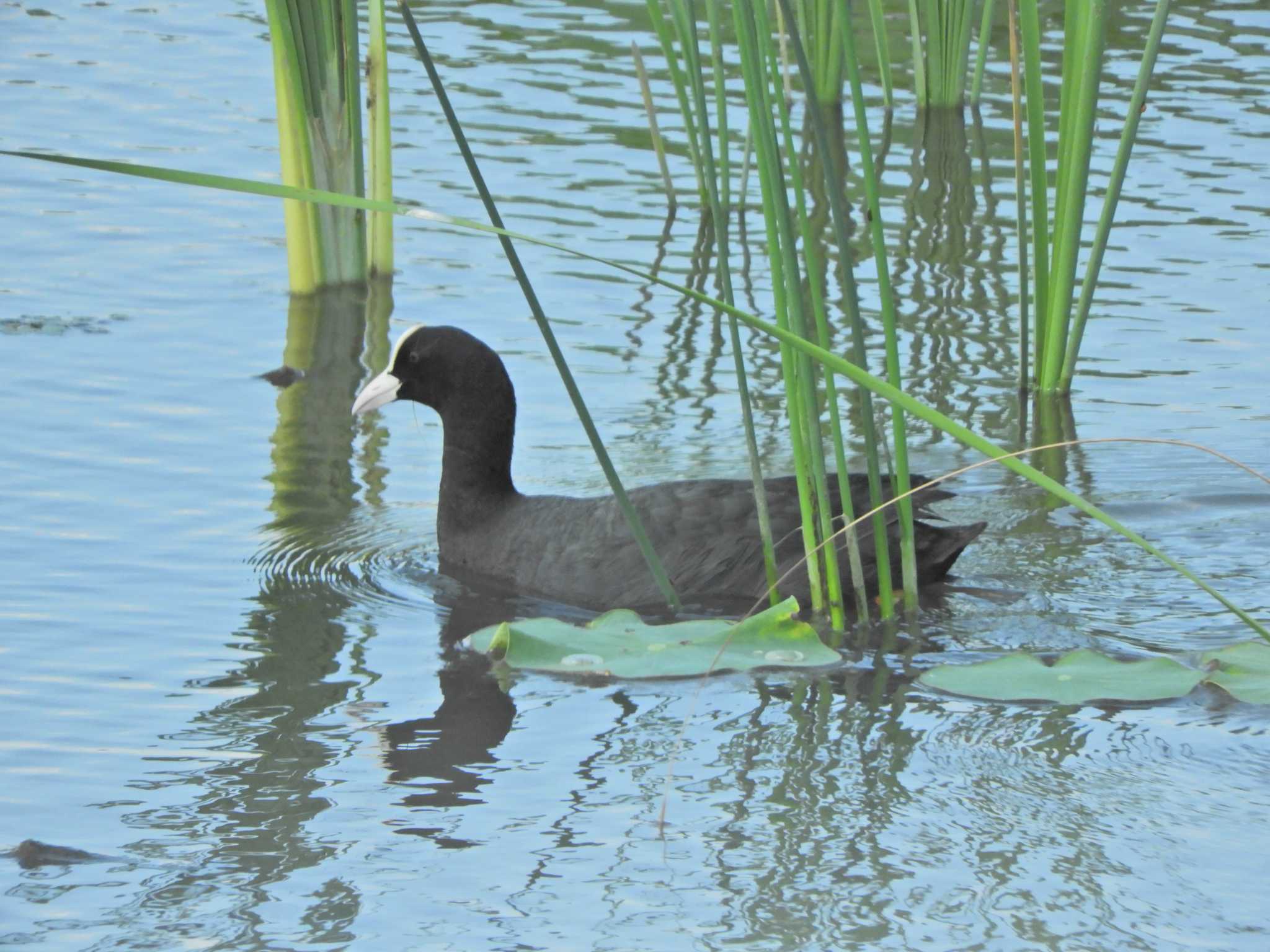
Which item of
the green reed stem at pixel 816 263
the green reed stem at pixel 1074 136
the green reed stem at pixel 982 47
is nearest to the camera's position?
the green reed stem at pixel 816 263

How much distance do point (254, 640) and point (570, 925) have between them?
181 centimetres

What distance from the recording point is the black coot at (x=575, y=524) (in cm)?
527

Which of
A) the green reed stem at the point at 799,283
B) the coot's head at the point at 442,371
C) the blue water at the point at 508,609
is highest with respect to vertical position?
the green reed stem at the point at 799,283

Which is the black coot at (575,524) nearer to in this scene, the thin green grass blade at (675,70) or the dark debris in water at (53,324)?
the dark debris in water at (53,324)

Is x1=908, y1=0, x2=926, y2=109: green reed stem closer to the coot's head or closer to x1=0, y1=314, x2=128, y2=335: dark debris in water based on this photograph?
x1=0, y1=314, x2=128, y2=335: dark debris in water

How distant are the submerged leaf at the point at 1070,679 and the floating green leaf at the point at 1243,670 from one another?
0.05m

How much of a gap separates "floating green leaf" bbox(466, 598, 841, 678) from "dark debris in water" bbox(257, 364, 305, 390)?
2704mm

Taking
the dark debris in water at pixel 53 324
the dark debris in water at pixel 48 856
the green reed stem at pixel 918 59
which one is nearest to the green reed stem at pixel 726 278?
the dark debris in water at pixel 48 856

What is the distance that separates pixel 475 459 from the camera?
5727mm

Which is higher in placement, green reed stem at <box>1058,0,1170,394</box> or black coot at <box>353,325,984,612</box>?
green reed stem at <box>1058,0,1170,394</box>

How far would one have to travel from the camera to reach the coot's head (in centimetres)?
580

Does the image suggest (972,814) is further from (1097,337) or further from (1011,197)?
(1011,197)

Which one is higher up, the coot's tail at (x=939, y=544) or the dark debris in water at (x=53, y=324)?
the dark debris in water at (x=53, y=324)

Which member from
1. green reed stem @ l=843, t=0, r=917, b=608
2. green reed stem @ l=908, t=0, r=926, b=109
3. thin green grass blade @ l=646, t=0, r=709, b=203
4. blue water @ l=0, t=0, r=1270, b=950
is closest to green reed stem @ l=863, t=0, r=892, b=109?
green reed stem @ l=908, t=0, r=926, b=109
